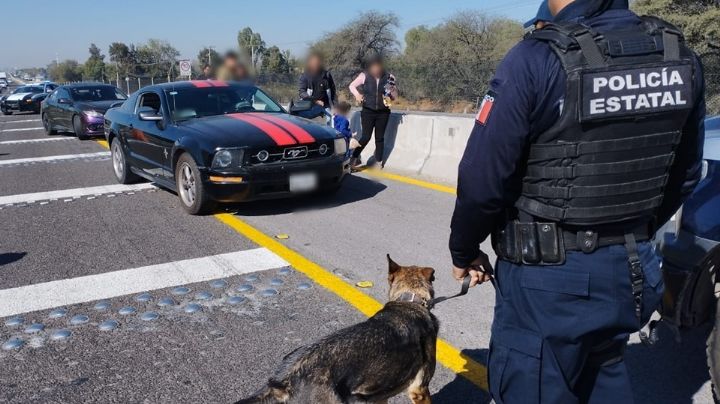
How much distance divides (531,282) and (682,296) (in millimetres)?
1163

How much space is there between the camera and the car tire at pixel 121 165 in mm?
9055

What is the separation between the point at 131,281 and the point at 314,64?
21.6ft

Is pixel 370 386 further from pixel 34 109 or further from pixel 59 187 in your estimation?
pixel 34 109

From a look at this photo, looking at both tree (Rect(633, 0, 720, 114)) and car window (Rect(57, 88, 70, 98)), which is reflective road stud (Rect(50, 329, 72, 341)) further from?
tree (Rect(633, 0, 720, 114))

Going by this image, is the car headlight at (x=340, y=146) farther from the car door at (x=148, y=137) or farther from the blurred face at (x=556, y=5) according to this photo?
the blurred face at (x=556, y=5)

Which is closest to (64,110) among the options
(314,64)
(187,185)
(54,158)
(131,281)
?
(54,158)

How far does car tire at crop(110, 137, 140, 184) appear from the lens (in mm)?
9055

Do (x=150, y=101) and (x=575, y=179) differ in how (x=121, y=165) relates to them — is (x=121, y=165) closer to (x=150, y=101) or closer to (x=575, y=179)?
(x=150, y=101)

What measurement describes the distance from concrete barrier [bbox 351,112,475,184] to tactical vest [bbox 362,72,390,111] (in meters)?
0.61

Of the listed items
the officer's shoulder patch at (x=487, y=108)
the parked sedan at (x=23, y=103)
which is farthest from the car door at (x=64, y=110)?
the officer's shoulder patch at (x=487, y=108)

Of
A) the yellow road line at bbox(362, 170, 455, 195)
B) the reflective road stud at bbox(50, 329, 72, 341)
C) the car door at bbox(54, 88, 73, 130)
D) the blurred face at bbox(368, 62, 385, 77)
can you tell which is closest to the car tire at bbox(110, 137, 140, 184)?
the yellow road line at bbox(362, 170, 455, 195)

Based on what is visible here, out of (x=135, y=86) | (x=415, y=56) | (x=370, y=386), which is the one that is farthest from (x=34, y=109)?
(x=370, y=386)

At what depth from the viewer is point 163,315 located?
4227mm

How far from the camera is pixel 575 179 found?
1.88 meters
